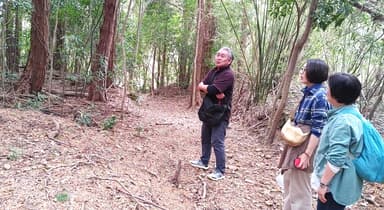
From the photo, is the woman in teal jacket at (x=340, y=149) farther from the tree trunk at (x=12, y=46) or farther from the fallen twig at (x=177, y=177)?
the tree trunk at (x=12, y=46)

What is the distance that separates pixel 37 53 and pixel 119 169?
3372 mm

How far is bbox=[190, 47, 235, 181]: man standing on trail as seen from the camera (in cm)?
317

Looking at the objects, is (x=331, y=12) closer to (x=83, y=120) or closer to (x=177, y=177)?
(x=177, y=177)

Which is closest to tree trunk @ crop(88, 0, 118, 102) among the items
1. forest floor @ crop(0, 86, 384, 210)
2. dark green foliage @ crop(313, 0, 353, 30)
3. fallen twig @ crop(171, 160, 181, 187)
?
forest floor @ crop(0, 86, 384, 210)

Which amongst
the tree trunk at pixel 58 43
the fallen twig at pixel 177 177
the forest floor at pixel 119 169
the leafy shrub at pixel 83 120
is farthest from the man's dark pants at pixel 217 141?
the tree trunk at pixel 58 43

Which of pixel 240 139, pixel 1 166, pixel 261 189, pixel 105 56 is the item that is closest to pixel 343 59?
pixel 240 139

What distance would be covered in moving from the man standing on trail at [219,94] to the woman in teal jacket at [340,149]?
1.47 m

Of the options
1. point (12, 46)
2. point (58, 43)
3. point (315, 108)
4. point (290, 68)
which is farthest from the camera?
point (58, 43)

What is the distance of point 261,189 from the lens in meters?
3.39

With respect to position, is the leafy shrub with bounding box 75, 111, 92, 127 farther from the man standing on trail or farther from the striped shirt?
the striped shirt

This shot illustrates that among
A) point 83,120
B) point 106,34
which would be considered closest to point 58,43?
point 106,34

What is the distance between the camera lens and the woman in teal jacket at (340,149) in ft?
5.35

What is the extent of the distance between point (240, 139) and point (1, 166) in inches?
135

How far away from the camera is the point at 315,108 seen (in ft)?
7.22
